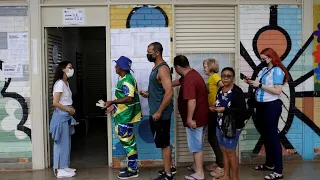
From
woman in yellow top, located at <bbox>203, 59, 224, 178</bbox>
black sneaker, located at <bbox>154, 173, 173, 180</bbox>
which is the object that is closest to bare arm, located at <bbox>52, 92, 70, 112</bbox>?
black sneaker, located at <bbox>154, 173, 173, 180</bbox>

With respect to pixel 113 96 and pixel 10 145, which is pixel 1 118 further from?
pixel 113 96

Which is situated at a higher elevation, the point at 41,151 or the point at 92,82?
the point at 92,82

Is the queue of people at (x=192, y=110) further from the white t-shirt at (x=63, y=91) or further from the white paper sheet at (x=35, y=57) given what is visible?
the white paper sheet at (x=35, y=57)

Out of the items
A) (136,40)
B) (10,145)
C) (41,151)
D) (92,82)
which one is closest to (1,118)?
(10,145)

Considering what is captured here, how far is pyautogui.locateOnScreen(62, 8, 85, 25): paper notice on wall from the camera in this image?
583 cm

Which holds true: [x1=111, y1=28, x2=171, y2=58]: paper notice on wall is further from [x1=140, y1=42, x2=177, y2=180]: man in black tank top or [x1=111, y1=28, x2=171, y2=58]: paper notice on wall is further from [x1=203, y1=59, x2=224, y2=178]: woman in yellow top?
[x1=140, y1=42, x2=177, y2=180]: man in black tank top

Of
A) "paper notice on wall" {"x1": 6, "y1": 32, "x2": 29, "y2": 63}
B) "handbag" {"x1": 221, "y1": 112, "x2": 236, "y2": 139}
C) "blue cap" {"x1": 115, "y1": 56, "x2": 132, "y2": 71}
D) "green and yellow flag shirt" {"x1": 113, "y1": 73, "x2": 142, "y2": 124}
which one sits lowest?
"handbag" {"x1": 221, "y1": 112, "x2": 236, "y2": 139}

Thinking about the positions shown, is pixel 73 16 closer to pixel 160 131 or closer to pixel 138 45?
pixel 138 45

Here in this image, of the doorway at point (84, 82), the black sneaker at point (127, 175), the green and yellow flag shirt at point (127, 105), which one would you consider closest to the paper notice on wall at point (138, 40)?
the green and yellow flag shirt at point (127, 105)

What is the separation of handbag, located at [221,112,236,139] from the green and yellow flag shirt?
1.35 metres

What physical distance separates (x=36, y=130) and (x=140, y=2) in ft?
8.69

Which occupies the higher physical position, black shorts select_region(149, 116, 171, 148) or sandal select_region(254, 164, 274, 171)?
black shorts select_region(149, 116, 171, 148)

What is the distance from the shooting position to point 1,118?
229 inches

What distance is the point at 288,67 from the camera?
6082 mm
